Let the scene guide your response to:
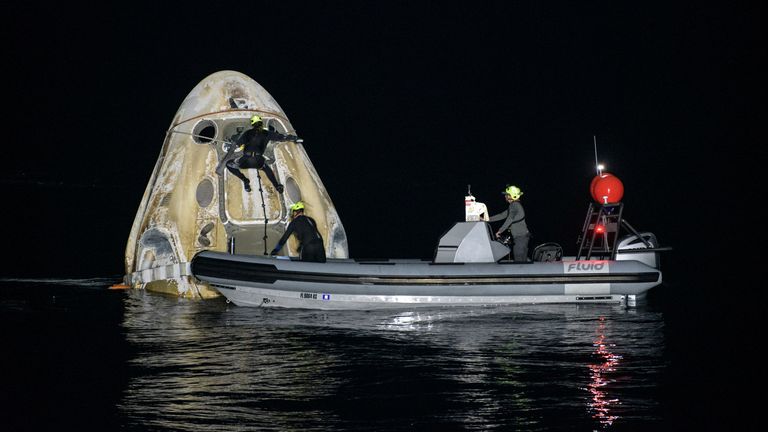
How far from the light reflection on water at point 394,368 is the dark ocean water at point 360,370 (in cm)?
3

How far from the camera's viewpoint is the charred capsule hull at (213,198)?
18.8m

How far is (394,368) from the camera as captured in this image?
1252cm

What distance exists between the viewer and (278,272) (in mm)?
16703

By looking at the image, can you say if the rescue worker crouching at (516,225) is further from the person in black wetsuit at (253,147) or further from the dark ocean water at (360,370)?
the person in black wetsuit at (253,147)

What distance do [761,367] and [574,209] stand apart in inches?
2277

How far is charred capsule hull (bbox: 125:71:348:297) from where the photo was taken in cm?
1878

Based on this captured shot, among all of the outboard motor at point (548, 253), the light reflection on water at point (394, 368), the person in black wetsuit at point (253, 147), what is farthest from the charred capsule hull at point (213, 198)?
the outboard motor at point (548, 253)

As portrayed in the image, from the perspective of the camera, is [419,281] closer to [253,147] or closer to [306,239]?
[306,239]

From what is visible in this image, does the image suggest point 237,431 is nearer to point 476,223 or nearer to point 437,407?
point 437,407

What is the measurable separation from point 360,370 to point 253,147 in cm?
734

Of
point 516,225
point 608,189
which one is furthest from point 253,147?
point 608,189

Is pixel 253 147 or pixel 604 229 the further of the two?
pixel 253 147

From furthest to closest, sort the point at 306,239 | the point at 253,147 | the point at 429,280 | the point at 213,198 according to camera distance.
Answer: the point at 213,198 → the point at 253,147 → the point at 306,239 → the point at 429,280

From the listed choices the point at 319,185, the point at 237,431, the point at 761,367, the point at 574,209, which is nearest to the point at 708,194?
the point at 574,209
